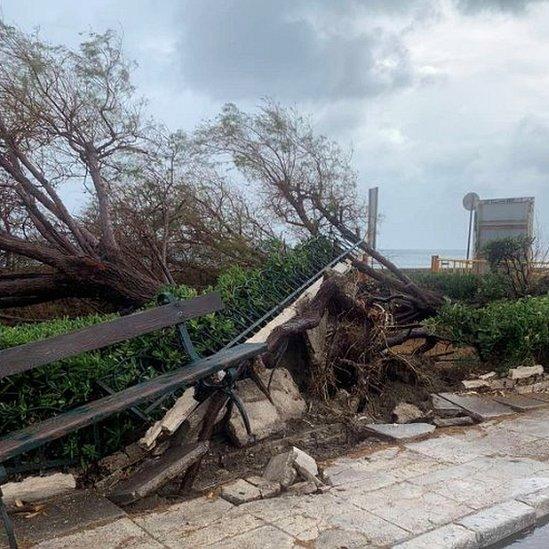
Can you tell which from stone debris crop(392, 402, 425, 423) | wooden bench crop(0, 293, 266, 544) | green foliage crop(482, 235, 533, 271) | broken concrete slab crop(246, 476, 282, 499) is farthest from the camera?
green foliage crop(482, 235, 533, 271)

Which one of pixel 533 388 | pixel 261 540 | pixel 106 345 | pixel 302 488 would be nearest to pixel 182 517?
pixel 261 540

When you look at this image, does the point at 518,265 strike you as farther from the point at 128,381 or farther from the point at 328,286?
the point at 128,381

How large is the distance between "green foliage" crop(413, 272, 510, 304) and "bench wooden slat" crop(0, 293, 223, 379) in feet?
22.6

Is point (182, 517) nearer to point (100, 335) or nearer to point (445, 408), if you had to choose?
point (100, 335)

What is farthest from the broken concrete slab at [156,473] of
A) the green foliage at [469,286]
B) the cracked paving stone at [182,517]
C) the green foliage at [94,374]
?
the green foliage at [469,286]

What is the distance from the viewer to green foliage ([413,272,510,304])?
10080 millimetres

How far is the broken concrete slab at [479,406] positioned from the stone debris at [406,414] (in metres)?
0.40

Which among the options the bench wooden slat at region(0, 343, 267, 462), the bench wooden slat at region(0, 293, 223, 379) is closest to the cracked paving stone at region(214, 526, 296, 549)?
the bench wooden slat at region(0, 343, 267, 462)

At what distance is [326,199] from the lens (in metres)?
9.13

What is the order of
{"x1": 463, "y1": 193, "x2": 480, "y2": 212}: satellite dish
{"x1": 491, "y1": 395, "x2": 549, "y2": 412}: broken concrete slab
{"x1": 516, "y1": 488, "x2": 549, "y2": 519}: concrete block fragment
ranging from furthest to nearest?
{"x1": 463, "y1": 193, "x2": 480, "y2": 212}: satellite dish → {"x1": 491, "y1": 395, "x2": 549, "y2": 412}: broken concrete slab → {"x1": 516, "y1": 488, "x2": 549, "y2": 519}: concrete block fragment

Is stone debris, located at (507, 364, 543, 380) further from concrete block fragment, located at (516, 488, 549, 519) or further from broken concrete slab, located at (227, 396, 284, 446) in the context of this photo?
broken concrete slab, located at (227, 396, 284, 446)

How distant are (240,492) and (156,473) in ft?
1.80

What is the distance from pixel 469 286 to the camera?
10930mm

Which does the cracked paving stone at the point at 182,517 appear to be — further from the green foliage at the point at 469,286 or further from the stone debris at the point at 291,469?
the green foliage at the point at 469,286
